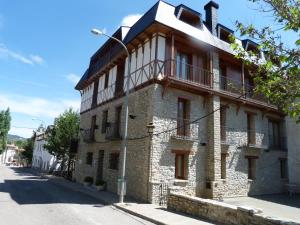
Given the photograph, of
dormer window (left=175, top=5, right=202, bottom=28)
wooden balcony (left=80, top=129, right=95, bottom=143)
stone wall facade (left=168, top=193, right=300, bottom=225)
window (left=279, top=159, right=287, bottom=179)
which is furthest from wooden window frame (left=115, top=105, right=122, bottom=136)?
window (left=279, top=159, right=287, bottom=179)

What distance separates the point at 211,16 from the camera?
59.2 ft

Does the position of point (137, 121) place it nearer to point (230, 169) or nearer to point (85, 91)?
point (230, 169)

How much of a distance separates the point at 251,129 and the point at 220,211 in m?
10.5

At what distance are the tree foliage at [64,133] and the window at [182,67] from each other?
16.4 metres

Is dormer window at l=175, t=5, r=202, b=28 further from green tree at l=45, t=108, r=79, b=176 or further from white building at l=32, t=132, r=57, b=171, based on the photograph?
white building at l=32, t=132, r=57, b=171

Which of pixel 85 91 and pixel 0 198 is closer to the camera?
pixel 0 198

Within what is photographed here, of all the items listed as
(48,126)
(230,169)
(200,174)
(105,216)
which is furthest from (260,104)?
(48,126)

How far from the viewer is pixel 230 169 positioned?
15.8 metres

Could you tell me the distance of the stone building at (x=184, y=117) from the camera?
13.6 metres

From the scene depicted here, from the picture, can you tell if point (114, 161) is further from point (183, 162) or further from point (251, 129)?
point (251, 129)

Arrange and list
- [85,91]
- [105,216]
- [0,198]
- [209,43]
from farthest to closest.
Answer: [85,91] → [209,43] → [0,198] → [105,216]

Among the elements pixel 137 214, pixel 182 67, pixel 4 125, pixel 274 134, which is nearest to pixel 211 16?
pixel 182 67

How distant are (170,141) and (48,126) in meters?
22.3

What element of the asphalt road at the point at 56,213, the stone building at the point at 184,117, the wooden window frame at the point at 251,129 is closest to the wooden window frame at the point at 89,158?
the stone building at the point at 184,117
